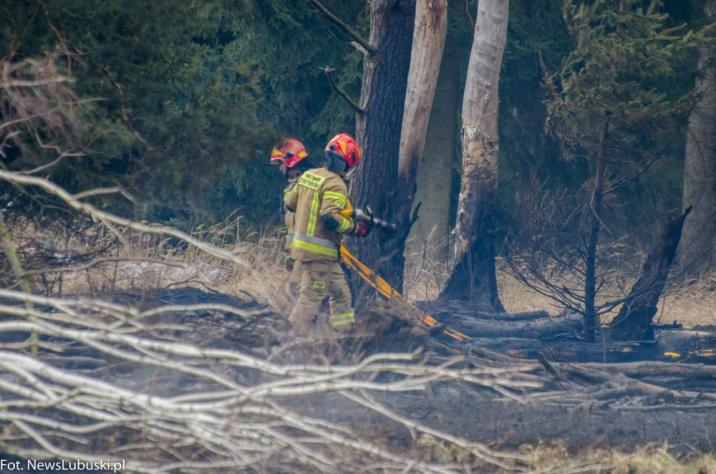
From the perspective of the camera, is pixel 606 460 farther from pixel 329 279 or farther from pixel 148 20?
pixel 148 20

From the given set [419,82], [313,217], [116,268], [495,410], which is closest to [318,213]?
[313,217]

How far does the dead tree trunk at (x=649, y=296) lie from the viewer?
10.8m

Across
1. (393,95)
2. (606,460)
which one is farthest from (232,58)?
(606,460)

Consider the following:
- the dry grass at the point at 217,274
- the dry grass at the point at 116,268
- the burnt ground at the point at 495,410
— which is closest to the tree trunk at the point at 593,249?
the dry grass at the point at 217,274

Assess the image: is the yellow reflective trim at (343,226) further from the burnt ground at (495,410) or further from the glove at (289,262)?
the burnt ground at (495,410)

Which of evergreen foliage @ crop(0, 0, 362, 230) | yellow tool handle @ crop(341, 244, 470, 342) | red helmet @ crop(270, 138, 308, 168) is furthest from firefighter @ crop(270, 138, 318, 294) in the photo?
yellow tool handle @ crop(341, 244, 470, 342)

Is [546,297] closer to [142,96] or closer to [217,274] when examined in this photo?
[217,274]

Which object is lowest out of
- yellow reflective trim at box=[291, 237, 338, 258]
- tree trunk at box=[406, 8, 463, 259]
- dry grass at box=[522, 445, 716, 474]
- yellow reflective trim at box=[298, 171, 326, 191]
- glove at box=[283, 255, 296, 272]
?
dry grass at box=[522, 445, 716, 474]

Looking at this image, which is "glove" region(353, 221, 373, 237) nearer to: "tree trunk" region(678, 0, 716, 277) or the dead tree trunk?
the dead tree trunk

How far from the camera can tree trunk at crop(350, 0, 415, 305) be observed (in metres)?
11.8

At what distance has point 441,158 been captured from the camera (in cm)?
1719

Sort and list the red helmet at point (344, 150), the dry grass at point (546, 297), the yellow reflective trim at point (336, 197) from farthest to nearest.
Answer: the dry grass at point (546, 297) → the red helmet at point (344, 150) → the yellow reflective trim at point (336, 197)

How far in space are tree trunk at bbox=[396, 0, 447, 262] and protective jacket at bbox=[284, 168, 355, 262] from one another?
363cm

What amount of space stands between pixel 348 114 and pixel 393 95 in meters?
4.06
